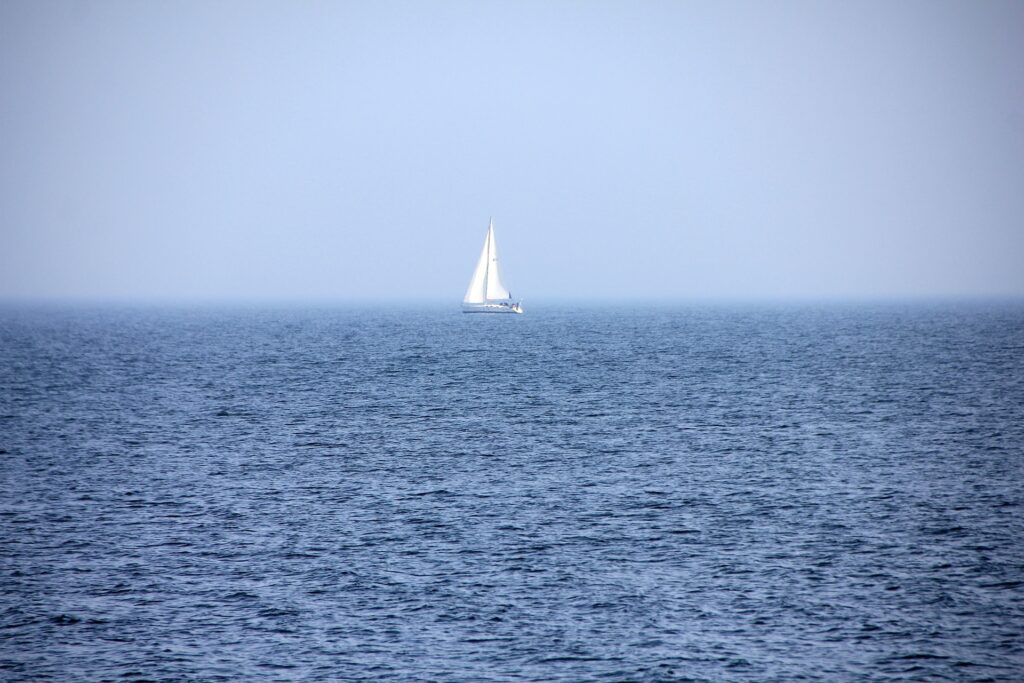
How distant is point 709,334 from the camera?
171250mm

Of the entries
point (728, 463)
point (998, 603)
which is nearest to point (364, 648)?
point (998, 603)

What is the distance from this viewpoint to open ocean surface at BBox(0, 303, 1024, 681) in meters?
25.9

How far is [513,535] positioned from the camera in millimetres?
37031

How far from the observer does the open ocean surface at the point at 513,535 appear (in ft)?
85.0

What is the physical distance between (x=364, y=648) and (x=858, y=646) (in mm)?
13945

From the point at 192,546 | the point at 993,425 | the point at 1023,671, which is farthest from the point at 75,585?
the point at 993,425

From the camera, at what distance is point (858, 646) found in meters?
26.2

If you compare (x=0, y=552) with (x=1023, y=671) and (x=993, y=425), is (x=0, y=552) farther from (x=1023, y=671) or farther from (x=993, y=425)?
(x=993, y=425)

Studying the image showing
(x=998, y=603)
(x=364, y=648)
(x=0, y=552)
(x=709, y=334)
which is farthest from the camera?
(x=709, y=334)

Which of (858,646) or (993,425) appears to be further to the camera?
(993,425)

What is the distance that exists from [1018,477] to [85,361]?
102m

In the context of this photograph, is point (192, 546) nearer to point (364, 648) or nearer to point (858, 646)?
point (364, 648)

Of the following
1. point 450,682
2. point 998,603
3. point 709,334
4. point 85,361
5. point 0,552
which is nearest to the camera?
point 450,682

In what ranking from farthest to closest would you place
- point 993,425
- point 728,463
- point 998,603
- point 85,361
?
point 85,361
point 993,425
point 728,463
point 998,603
